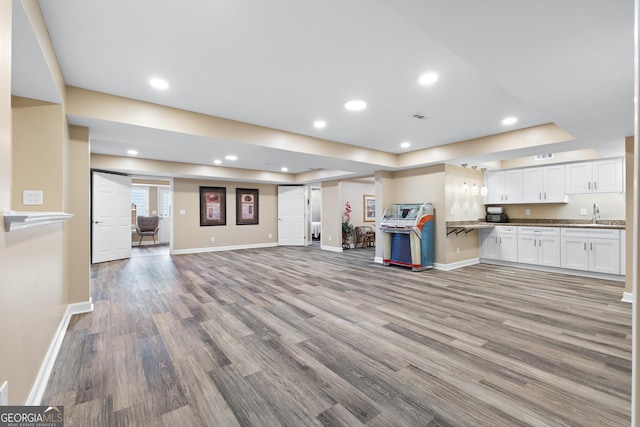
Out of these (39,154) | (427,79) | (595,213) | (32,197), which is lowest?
(595,213)

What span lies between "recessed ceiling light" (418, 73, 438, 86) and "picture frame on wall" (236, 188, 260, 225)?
674 cm

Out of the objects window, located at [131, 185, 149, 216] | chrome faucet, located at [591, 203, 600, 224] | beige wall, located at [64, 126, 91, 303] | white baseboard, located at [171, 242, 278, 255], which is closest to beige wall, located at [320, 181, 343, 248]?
white baseboard, located at [171, 242, 278, 255]

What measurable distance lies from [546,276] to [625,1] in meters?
4.76

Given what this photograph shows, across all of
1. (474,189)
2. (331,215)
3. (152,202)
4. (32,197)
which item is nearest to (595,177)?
(474,189)

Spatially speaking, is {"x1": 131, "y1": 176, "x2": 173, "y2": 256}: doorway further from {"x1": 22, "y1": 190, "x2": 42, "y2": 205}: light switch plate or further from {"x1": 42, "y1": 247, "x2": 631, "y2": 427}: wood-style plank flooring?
{"x1": 22, "y1": 190, "x2": 42, "y2": 205}: light switch plate

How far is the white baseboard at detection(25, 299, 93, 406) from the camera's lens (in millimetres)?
1593

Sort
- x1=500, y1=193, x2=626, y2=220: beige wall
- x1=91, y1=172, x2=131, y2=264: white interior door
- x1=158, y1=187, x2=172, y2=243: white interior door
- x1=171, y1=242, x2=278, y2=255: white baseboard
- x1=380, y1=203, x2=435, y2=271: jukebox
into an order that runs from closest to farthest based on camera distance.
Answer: x1=500, y1=193, x2=626, y2=220: beige wall
x1=380, y1=203, x2=435, y2=271: jukebox
x1=91, y1=172, x2=131, y2=264: white interior door
x1=171, y1=242, x2=278, y2=255: white baseboard
x1=158, y1=187, x2=172, y2=243: white interior door

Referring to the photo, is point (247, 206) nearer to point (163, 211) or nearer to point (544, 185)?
point (163, 211)

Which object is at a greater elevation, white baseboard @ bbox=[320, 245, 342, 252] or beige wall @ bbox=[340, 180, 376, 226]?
beige wall @ bbox=[340, 180, 376, 226]

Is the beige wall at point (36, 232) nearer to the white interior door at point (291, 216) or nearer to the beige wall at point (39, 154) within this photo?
the beige wall at point (39, 154)

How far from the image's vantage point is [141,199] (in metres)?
9.52

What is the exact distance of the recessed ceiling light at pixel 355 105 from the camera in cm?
313

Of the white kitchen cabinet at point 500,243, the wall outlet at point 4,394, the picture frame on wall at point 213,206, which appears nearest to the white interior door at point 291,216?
the picture frame on wall at point 213,206

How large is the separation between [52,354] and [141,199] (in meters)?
8.65
